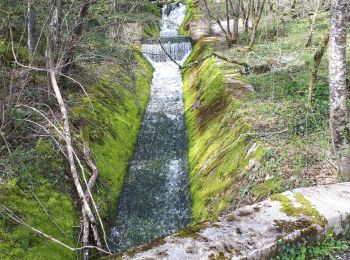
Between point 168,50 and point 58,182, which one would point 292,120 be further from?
point 168,50

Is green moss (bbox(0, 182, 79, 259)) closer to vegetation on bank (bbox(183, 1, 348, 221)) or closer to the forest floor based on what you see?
vegetation on bank (bbox(183, 1, 348, 221))

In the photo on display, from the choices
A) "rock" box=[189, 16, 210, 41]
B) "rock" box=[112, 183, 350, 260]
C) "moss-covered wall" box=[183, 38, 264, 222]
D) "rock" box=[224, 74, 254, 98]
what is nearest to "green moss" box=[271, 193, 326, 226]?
"rock" box=[112, 183, 350, 260]

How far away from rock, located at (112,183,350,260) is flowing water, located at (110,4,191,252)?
4923 millimetres

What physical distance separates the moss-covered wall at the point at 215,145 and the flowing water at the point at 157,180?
0.54m

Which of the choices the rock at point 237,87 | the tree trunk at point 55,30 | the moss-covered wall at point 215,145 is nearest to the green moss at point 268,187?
the moss-covered wall at point 215,145

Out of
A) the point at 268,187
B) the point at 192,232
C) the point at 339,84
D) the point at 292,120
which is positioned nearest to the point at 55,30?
the point at 292,120

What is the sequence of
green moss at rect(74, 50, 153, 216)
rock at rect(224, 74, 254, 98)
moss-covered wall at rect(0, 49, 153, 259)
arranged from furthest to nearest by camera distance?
rock at rect(224, 74, 254, 98)
green moss at rect(74, 50, 153, 216)
moss-covered wall at rect(0, 49, 153, 259)

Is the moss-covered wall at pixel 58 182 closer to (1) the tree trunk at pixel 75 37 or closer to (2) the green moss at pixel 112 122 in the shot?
(2) the green moss at pixel 112 122

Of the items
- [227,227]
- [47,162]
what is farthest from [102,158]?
[227,227]

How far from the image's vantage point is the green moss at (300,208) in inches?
208

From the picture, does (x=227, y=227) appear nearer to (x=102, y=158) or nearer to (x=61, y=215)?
(x=61, y=215)

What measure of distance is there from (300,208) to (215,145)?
7530mm

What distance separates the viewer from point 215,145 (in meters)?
13.0

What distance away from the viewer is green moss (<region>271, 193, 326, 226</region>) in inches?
208
